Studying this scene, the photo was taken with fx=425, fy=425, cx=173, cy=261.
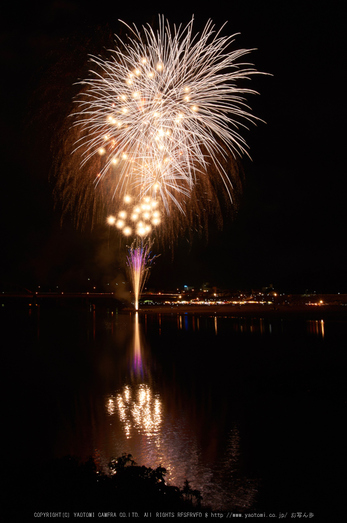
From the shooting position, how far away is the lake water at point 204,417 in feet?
18.5

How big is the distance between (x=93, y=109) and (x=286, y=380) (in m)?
9.98

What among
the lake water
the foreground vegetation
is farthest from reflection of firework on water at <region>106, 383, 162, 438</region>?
the foreground vegetation

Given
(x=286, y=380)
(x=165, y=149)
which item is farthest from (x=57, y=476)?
(x=165, y=149)

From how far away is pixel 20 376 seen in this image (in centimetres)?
1216

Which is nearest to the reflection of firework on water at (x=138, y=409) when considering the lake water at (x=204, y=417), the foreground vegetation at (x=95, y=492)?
the lake water at (x=204, y=417)

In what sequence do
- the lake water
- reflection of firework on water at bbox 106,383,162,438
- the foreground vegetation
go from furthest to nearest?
reflection of firework on water at bbox 106,383,162,438
the lake water
the foreground vegetation

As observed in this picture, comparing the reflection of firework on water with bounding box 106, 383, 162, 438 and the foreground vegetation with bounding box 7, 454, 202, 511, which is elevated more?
the foreground vegetation with bounding box 7, 454, 202, 511

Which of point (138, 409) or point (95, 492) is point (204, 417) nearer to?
point (138, 409)

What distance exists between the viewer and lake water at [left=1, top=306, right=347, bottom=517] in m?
5.63

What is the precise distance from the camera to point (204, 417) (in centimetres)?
829

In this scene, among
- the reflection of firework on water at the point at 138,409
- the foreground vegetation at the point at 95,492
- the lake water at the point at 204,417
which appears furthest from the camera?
the reflection of firework on water at the point at 138,409

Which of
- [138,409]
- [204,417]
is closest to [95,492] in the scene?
[204,417]

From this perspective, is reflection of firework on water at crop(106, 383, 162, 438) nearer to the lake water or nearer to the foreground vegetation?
the lake water

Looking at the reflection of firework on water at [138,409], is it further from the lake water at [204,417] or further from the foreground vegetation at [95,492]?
the foreground vegetation at [95,492]
